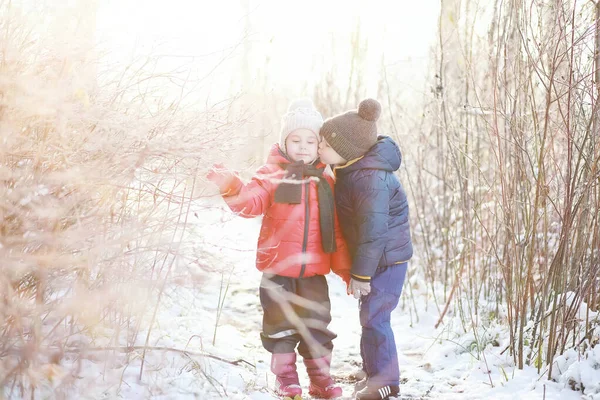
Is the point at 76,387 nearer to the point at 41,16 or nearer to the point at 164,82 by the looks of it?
the point at 164,82

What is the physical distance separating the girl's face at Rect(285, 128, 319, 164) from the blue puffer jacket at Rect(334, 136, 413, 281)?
0.16 m

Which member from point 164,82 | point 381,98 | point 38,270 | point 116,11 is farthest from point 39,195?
point 381,98

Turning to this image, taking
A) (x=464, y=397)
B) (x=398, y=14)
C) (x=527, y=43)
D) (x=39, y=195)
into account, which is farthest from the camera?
(x=398, y=14)

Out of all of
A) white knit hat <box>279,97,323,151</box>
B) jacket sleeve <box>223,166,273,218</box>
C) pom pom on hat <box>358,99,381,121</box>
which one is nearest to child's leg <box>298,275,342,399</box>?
jacket sleeve <box>223,166,273,218</box>

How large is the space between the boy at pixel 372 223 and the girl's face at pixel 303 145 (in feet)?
0.21

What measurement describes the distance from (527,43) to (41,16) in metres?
2.03

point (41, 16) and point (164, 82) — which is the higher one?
point (41, 16)

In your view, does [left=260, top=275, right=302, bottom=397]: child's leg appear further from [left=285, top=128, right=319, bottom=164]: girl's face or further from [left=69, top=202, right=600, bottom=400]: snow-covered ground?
[left=285, top=128, right=319, bottom=164]: girl's face

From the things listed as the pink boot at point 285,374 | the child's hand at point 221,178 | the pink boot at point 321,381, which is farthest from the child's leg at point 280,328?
the child's hand at point 221,178

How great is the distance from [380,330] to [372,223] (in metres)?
0.56

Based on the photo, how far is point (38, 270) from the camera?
1.86 metres

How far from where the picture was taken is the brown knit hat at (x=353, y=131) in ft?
9.51

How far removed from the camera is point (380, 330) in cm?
288

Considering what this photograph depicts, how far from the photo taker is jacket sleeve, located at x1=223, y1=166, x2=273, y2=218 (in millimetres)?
2678
